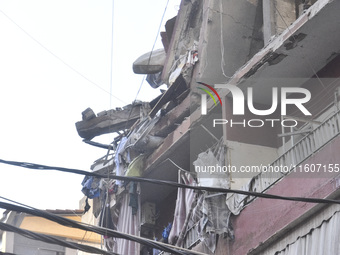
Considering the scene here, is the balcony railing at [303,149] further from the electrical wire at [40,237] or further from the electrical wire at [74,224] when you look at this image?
the electrical wire at [40,237]

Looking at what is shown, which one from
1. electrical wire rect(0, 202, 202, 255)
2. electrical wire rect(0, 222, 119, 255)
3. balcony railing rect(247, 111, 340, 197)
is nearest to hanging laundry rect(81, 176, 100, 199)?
balcony railing rect(247, 111, 340, 197)

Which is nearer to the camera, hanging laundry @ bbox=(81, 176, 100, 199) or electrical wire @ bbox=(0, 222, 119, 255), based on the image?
electrical wire @ bbox=(0, 222, 119, 255)

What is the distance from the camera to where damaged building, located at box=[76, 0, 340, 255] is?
13109 millimetres

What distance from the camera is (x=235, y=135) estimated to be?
15.7m

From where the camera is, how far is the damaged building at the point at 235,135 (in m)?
13.1

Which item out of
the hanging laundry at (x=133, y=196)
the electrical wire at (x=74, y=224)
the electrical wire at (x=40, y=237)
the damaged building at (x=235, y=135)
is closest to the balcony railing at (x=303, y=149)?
the damaged building at (x=235, y=135)

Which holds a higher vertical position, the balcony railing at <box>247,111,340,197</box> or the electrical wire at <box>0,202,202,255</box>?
the balcony railing at <box>247,111,340,197</box>

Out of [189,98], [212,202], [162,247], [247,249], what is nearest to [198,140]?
[189,98]

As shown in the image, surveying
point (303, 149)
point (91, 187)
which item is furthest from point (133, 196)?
point (303, 149)

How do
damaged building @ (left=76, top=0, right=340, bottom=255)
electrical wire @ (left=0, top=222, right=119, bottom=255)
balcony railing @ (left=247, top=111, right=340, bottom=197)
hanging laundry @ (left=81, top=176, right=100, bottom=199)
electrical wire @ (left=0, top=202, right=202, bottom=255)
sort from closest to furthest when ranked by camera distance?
electrical wire @ (left=0, top=222, right=119, bottom=255)
electrical wire @ (left=0, top=202, right=202, bottom=255)
balcony railing @ (left=247, top=111, right=340, bottom=197)
damaged building @ (left=76, top=0, right=340, bottom=255)
hanging laundry @ (left=81, top=176, right=100, bottom=199)

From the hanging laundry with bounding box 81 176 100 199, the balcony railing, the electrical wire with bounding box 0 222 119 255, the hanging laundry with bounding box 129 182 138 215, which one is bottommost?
the electrical wire with bounding box 0 222 119 255

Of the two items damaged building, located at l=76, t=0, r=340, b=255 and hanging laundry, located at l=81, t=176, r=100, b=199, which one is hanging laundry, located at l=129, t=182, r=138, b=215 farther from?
hanging laundry, located at l=81, t=176, r=100, b=199

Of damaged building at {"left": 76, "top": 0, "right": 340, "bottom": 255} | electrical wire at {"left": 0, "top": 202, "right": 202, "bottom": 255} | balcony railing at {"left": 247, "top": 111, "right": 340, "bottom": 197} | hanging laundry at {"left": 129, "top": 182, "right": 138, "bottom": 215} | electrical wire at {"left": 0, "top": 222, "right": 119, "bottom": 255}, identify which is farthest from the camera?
hanging laundry at {"left": 129, "top": 182, "right": 138, "bottom": 215}

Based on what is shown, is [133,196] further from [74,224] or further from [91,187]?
[74,224]
